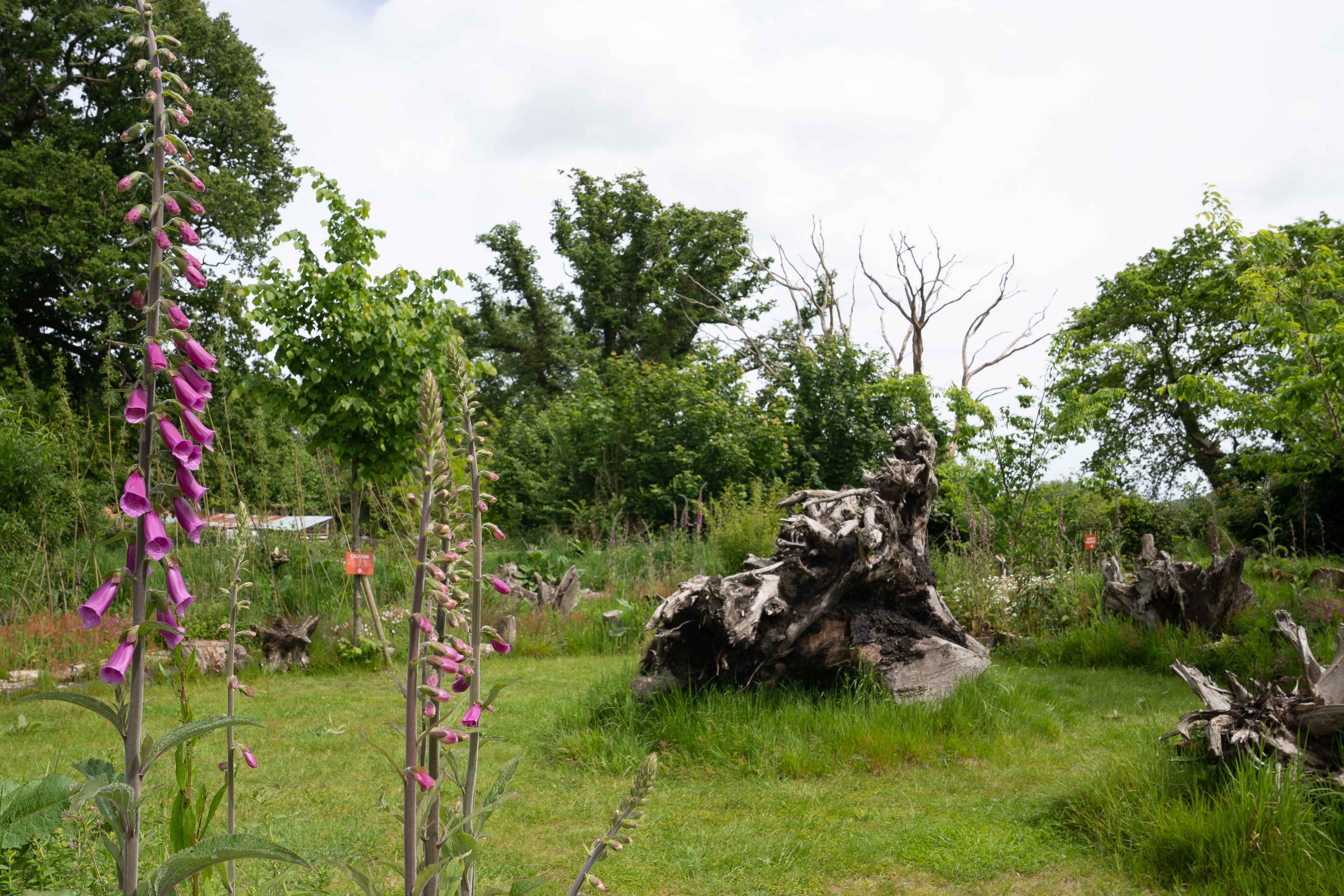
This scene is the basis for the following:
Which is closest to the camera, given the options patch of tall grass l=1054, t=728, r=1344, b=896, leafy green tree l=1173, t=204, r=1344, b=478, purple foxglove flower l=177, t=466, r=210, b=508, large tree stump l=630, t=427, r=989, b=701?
purple foxglove flower l=177, t=466, r=210, b=508

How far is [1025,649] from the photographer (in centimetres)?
773

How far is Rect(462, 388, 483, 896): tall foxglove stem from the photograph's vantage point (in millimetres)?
1738

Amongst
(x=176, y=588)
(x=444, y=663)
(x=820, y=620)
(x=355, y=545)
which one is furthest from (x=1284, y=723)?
(x=355, y=545)

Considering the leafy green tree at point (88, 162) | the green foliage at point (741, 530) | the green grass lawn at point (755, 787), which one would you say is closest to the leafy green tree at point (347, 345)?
the green grass lawn at point (755, 787)

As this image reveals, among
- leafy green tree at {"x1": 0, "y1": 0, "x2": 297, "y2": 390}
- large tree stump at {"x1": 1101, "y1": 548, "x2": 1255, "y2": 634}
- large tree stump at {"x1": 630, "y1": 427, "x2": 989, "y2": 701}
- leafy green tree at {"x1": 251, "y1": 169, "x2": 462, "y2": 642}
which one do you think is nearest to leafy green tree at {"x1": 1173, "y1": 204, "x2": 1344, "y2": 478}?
large tree stump at {"x1": 1101, "y1": 548, "x2": 1255, "y2": 634}

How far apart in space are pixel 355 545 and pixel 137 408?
7499 millimetres

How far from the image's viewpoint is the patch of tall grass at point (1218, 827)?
307 centimetres

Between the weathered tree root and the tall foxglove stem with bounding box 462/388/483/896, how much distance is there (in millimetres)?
3226

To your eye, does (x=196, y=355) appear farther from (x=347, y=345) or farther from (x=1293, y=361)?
(x=1293, y=361)

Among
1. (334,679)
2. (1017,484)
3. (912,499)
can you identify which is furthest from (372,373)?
(1017,484)

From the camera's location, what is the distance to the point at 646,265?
1126 inches

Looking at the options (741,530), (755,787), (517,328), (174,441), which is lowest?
(755,787)

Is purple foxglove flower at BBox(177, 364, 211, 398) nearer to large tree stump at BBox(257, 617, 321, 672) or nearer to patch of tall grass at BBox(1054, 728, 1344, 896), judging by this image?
patch of tall grass at BBox(1054, 728, 1344, 896)

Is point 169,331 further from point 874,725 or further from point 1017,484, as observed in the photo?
point 1017,484
